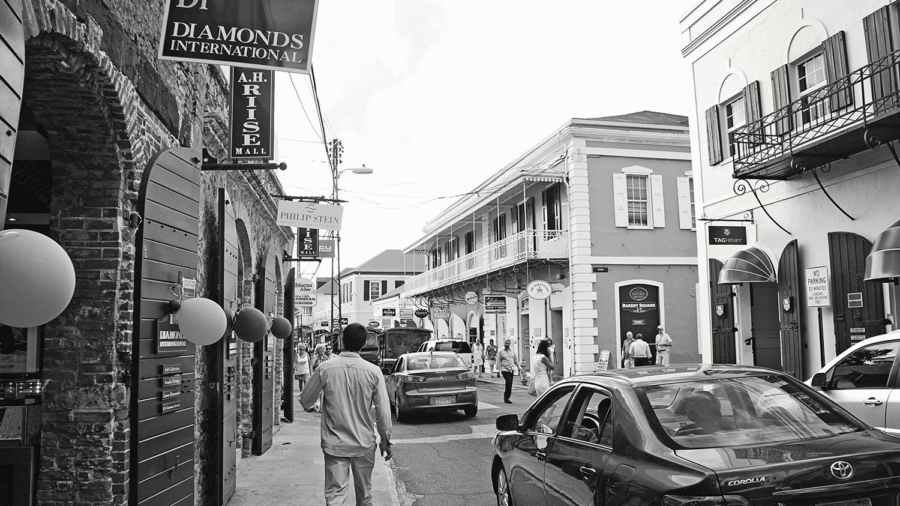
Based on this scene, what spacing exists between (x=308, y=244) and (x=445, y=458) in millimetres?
10591

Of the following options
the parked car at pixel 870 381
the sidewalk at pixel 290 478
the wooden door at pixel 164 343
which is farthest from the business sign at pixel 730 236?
the wooden door at pixel 164 343

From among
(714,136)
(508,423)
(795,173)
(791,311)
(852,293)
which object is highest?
(714,136)

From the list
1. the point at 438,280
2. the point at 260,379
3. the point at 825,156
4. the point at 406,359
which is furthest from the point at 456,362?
the point at 438,280

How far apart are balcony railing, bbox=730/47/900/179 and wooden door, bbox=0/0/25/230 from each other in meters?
10.7

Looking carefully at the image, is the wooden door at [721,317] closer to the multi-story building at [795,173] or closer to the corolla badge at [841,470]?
the multi-story building at [795,173]

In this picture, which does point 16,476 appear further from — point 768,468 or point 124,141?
point 768,468

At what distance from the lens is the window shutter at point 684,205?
956 inches

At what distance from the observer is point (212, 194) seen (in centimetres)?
777

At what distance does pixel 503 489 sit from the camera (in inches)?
242

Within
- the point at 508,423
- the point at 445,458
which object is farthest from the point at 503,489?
the point at 445,458

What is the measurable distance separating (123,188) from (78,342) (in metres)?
1.16

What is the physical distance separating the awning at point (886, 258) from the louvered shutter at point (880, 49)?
81.6 inches

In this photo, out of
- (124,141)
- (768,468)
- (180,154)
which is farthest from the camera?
(180,154)

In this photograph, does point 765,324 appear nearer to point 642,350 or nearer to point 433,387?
point 642,350
